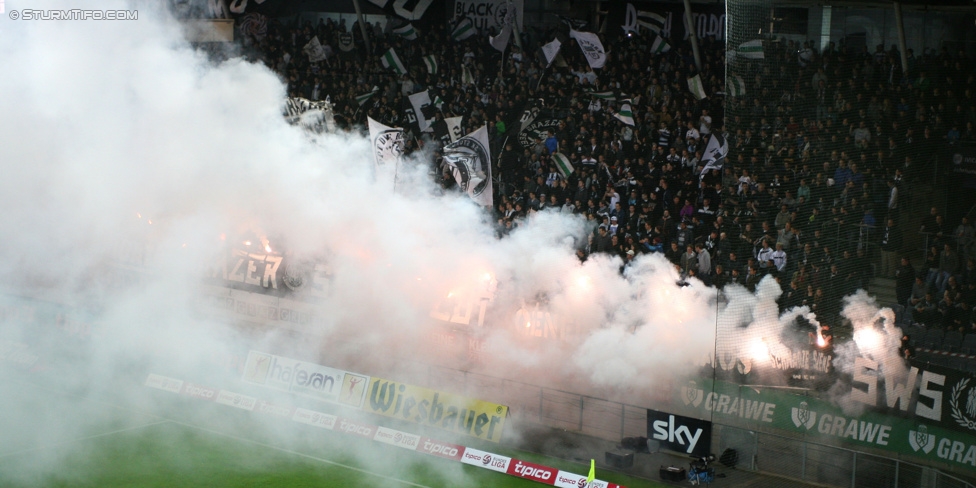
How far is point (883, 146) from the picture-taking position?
15219mm

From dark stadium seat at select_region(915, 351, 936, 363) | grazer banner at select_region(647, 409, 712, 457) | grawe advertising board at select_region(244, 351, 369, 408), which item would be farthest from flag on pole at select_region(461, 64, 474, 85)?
dark stadium seat at select_region(915, 351, 936, 363)

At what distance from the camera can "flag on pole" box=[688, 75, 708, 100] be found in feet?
66.5

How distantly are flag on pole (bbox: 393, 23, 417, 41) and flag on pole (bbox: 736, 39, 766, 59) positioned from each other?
1221 cm

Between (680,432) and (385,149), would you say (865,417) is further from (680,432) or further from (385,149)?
(385,149)

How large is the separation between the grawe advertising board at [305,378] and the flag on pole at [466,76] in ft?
29.2

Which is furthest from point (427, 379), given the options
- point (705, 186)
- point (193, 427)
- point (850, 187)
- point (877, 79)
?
point (877, 79)

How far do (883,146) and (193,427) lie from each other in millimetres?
12141

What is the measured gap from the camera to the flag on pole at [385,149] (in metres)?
17.7

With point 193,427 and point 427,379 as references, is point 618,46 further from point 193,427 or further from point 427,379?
point 193,427

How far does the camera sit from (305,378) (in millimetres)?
17188

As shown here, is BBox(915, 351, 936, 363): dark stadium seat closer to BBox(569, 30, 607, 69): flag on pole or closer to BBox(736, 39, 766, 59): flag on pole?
BBox(736, 39, 766, 59): flag on pole

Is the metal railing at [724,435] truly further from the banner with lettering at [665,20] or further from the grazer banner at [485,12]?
the grazer banner at [485,12]

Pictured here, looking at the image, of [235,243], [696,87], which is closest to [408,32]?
[696,87]

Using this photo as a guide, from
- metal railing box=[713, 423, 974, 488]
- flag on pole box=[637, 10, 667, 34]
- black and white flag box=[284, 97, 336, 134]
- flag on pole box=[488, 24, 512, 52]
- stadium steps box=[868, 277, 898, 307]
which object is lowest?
metal railing box=[713, 423, 974, 488]
